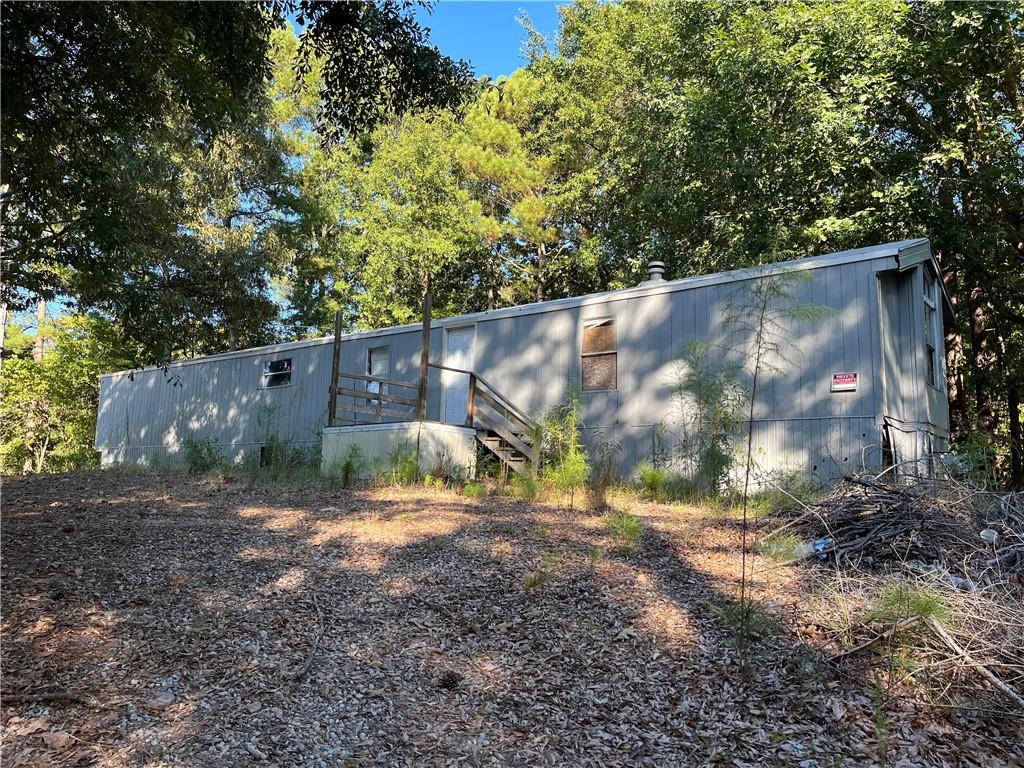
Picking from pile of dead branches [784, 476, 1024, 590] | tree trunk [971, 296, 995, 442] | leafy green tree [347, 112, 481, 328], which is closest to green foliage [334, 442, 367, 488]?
pile of dead branches [784, 476, 1024, 590]

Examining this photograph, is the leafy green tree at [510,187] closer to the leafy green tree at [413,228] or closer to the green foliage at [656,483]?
the leafy green tree at [413,228]

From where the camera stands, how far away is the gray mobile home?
8266 mm

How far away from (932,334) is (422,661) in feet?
30.3

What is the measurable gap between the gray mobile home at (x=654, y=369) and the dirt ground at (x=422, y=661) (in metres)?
2.83

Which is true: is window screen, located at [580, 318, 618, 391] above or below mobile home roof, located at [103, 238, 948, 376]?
below

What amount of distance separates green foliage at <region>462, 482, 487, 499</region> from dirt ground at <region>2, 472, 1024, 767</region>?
95.6 inches

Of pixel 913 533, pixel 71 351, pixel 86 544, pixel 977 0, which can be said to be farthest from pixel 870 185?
pixel 71 351

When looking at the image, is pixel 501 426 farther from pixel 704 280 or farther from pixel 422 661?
pixel 422 661

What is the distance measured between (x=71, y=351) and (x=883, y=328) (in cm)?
2093

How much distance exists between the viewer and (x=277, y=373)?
1408cm

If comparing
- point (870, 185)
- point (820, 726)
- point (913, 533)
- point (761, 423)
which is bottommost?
point (820, 726)

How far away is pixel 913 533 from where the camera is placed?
4.14 m

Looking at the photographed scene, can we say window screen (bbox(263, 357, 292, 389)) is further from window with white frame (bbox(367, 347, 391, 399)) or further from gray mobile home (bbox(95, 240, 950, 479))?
window with white frame (bbox(367, 347, 391, 399))

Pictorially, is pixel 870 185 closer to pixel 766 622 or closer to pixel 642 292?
pixel 642 292
